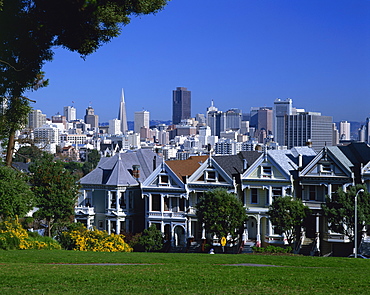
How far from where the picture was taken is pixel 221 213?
3881cm

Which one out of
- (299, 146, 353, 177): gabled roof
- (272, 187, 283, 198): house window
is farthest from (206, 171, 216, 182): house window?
(299, 146, 353, 177): gabled roof

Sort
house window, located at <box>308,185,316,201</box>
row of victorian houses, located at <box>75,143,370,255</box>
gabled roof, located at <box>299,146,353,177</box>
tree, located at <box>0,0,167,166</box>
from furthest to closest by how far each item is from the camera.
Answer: house window, located at <box>308,185,316,201</box> → row of victorian houses, located at <box>75,143,370,255</box> → gabled roof, located at <box>299,146,353,177</box> → tree, located at <box>0,0,167,166</box>

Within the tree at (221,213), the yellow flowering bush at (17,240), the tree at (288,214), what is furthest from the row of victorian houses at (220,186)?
the yellow flowering bush at (17,240)

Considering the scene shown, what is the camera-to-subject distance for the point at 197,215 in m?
40.2

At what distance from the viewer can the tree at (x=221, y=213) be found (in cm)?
3897

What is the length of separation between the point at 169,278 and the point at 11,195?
722 inches

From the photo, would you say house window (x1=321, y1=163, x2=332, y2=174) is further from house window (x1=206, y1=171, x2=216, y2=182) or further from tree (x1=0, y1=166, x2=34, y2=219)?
tree (x1=0, y1=166, x2=34, y2=219)

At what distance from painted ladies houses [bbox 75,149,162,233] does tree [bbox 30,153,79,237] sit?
350cm

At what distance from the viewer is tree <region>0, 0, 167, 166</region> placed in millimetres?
18844

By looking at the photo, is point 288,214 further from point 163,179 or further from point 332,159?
point 163,179

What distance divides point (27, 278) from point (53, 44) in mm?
7448

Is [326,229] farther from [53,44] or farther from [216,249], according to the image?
[53,44]

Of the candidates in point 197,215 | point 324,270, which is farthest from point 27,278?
point 197,215

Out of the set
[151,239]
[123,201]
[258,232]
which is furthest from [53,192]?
[258,232]
